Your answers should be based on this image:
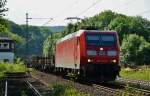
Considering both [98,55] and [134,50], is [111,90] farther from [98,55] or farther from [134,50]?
[134,50]

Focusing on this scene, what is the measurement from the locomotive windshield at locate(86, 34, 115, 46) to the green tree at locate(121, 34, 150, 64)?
273 ft

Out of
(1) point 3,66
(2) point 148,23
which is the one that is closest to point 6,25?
(1) point 3,66

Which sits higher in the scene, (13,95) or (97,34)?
(97,34)

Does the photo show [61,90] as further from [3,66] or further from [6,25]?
[3,66]

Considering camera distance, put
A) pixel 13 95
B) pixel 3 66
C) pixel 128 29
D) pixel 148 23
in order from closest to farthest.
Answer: pixel 13 95
pixel 3 66
pixel 128 29
pixel 148 23

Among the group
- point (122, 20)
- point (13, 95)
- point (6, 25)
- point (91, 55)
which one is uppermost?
point (122, 20)

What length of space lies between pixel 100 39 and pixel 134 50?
95.6 metres

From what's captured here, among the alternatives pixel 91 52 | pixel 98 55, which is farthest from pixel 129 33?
pixel 98 55

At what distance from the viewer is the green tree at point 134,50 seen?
379ft

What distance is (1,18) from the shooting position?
43375 millimetres

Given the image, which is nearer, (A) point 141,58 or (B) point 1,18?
(B) point 1,18

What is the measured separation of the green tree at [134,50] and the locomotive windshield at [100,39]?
8311 cm

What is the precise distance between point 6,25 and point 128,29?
100.0 meters

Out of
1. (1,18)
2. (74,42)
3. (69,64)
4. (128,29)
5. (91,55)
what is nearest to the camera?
(91,55)
